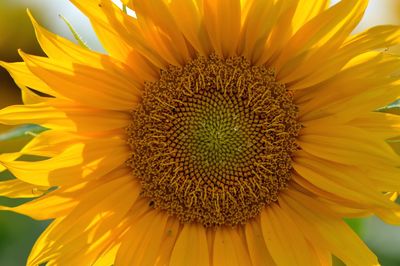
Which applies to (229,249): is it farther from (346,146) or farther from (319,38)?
(319,38)

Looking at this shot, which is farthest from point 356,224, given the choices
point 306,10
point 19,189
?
point 19,189

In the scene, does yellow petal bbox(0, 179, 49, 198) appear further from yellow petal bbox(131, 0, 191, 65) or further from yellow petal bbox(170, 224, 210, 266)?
yellow petal bbox(131, 0, 191, 65)

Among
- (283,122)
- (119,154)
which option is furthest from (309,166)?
(119,154)

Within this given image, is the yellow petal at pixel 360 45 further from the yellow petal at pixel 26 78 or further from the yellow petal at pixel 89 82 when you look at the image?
the yellow petal at pixel 26 78

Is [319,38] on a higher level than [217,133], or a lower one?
higher

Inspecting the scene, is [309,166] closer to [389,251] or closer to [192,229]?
[192,229]

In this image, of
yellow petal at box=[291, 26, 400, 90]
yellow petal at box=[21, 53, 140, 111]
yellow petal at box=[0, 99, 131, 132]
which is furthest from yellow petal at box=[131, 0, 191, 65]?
yellow petal at box=[291, 26, 400, 90]
